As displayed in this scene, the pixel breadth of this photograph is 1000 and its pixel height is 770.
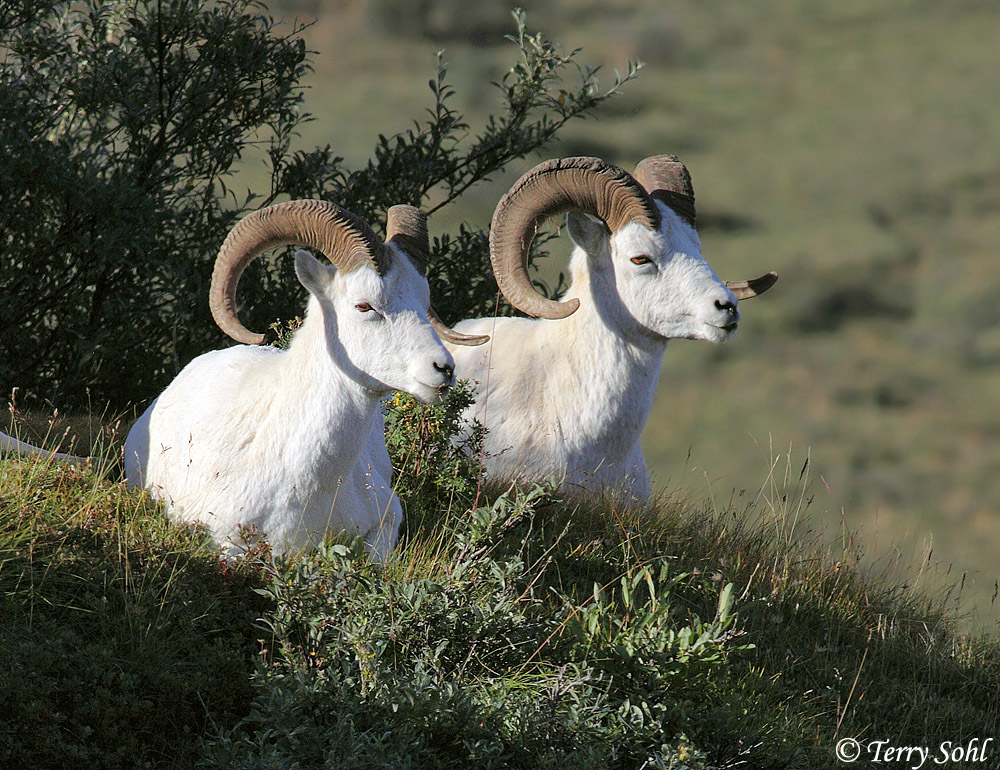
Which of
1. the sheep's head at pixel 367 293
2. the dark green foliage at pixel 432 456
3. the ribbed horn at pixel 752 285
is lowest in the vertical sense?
the dark green foliage at pixel 432 456

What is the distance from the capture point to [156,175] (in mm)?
9398

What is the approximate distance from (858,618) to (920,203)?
3426 inches

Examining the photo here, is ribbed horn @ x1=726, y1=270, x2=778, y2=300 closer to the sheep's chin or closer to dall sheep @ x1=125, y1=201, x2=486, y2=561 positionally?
the sheep's chin

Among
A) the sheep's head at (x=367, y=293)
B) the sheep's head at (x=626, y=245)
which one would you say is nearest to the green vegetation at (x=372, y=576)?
the sheep's head at (x=367, y=293)

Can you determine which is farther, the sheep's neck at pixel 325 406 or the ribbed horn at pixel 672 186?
the ribbed horn at pixel 672 186

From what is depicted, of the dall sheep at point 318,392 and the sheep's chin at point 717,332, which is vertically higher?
the sheep's chin at point 717,332

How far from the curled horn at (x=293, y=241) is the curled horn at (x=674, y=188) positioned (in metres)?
2.39

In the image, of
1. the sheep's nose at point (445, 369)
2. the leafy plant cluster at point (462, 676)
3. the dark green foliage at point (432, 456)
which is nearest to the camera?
the leafy plant cluster at point (462, 676)

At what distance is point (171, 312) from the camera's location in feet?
Answer: 30.9

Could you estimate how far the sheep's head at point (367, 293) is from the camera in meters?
4.54

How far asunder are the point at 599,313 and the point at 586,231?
508mm

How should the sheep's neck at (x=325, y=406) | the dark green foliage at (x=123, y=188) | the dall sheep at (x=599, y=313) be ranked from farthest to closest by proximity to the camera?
the dark green foliage at (x=123, y=188) → the dall sheep at (x=599, y=313) → the sheep's neck at (x=325, y=406)

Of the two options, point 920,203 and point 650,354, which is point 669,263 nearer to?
point 650,354

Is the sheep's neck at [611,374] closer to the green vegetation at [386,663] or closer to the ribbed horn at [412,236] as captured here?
the green vegetation at [386,663]
